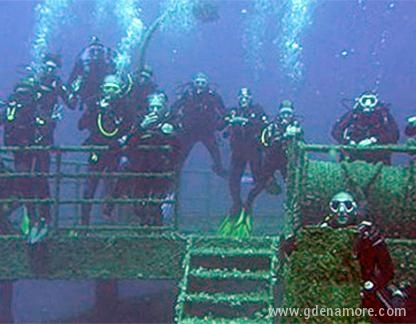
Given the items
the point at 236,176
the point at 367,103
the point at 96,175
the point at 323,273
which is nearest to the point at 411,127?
the point at 367,103

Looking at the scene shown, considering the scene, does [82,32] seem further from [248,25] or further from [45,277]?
[45,277]

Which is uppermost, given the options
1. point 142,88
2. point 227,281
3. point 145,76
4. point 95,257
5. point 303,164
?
point 145,76

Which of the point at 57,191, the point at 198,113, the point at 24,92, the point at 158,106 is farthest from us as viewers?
the point at 198,113

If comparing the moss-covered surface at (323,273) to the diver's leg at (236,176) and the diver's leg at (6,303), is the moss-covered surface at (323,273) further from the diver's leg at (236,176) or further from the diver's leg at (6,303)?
the diver's leg at (6,303)

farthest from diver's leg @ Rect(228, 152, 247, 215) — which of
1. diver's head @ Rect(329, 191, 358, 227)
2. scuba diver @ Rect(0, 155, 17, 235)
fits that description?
diver's head @ Rect(329, 191, 358, 227)

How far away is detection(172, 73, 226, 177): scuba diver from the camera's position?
1087 cm

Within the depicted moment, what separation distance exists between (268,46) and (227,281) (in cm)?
7292

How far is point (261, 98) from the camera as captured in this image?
75.8 meters

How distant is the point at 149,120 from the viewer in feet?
28.9

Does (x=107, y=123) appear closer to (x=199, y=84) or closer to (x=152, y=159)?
(x=152, y=159)

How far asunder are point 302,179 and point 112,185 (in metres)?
3.87

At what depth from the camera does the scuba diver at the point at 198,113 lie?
10.9m

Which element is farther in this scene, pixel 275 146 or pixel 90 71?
pixel 90 71

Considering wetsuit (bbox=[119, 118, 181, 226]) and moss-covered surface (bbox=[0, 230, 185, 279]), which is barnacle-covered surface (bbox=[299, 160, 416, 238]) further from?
wetsuit (bbox=[119, 118, 181, 226])
